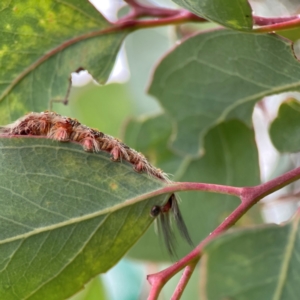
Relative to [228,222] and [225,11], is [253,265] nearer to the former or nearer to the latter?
[228,222]

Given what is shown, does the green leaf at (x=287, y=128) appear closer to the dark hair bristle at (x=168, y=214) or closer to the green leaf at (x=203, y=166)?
the green leaf at (x=203, y=166)

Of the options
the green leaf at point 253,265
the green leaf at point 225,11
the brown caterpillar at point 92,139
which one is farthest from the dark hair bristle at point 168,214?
the green leaf at point 225,11

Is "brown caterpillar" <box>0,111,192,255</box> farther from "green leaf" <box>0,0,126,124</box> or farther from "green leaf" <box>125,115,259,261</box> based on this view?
"green leaf" <box>125,115,259,261</box>

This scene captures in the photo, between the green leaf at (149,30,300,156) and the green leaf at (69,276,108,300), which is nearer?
the green leaf at (149,30,300,156)

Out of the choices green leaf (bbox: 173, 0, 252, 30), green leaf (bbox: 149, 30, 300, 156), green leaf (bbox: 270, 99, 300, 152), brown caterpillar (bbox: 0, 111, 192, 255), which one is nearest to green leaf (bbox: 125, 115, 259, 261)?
green leaf (bbox: 149, 30, 300, 156)

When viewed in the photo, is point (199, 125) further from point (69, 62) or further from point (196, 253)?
point (196, 253)

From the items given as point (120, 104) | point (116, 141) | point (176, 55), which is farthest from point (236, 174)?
point (120, 104)
